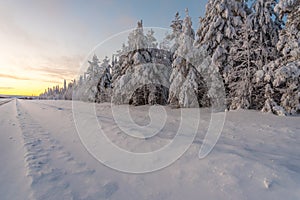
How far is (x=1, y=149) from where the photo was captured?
6.14m

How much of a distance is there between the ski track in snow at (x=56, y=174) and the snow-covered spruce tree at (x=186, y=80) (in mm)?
10294

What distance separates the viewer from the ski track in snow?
11.9ft

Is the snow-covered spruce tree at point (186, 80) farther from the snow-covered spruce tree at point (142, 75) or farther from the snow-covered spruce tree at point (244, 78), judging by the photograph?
the snow-covered spruce tree at point (142, 75)

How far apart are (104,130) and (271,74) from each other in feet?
30.5

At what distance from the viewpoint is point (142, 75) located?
19.7m

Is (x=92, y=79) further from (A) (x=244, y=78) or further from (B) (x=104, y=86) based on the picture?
(A) (x=244, y=78)

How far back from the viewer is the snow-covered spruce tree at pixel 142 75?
779 inches

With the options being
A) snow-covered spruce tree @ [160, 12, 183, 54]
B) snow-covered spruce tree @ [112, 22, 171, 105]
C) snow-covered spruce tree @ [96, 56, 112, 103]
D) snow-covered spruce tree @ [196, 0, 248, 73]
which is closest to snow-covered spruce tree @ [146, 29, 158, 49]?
snow-covered spruce tree @ [112, 22, 171, 105]

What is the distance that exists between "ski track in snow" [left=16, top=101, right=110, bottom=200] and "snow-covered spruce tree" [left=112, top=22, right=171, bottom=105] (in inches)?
558

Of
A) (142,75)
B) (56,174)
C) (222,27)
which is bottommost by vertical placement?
(56,174)

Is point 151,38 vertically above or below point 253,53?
above

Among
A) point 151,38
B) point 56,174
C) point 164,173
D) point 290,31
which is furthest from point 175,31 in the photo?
point 56,174

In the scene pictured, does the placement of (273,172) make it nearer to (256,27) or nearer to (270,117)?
(270,117)

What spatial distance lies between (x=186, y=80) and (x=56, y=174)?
39.1 feet
